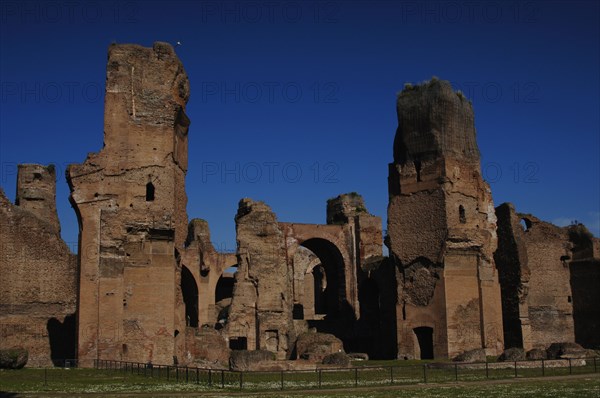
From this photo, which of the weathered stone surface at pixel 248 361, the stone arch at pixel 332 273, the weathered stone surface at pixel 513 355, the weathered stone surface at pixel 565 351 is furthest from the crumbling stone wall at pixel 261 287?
the weathered stone surface at pixel 565 351

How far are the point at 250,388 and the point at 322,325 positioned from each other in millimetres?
21236

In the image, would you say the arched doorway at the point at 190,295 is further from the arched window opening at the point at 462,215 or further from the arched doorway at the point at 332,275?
the arched window opening at the point at 462,215

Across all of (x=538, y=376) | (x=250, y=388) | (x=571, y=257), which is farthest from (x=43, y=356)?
(x=571, y=257)

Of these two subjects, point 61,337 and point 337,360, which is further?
point 61,337

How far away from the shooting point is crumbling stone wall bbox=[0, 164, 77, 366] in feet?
90.3

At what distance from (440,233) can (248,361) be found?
1039 centimetres

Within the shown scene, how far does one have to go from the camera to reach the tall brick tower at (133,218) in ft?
77.7

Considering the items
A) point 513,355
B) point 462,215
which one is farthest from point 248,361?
point 462,215

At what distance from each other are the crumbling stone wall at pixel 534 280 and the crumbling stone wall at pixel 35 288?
18866mm

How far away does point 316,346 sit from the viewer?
88.7 feet

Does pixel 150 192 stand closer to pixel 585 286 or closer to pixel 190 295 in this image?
pixel 190 295

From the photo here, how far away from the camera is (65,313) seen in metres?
28.5

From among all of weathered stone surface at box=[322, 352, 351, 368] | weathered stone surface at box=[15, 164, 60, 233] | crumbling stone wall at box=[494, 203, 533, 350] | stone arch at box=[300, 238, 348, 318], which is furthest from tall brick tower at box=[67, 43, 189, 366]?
crumbling stone wall at box=[494, 203, 533, 350]

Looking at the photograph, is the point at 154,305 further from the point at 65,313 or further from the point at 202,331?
the point at 65,313
